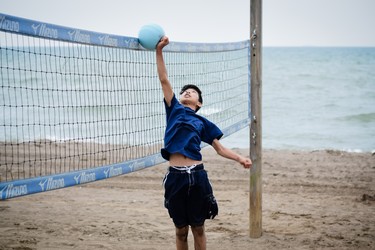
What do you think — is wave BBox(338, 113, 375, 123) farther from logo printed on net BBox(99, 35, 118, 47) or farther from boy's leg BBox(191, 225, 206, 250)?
logo printed on net BBox(99, 35, 118, 47)

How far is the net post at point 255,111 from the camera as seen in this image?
5.76 metres

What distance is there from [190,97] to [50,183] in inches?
52.9

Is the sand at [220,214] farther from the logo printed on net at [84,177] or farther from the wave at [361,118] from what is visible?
the wave at [361,118]

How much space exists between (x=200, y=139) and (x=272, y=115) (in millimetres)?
18440

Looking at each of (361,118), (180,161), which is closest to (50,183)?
(180,161)

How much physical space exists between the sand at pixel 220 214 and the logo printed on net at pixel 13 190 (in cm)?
201

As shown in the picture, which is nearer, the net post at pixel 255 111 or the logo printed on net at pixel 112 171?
the logo printed on net at pixel 112 171

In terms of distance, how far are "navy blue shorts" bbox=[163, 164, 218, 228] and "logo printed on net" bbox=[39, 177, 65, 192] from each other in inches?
31.9

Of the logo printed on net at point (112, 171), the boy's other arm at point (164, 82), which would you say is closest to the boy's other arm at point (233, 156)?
the boy's other arm at point (164, 82)

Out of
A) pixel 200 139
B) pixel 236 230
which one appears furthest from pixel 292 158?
pixel 200 139

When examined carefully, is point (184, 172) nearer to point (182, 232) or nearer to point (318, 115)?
point (182, 232)

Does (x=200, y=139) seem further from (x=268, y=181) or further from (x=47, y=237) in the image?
(x=268, y=181)

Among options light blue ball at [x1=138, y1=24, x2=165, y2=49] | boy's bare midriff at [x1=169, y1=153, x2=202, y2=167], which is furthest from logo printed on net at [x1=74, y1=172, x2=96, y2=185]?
light blue ball at [x1=138, y1=24, x2=165, y2=49]

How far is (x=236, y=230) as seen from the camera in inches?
252
